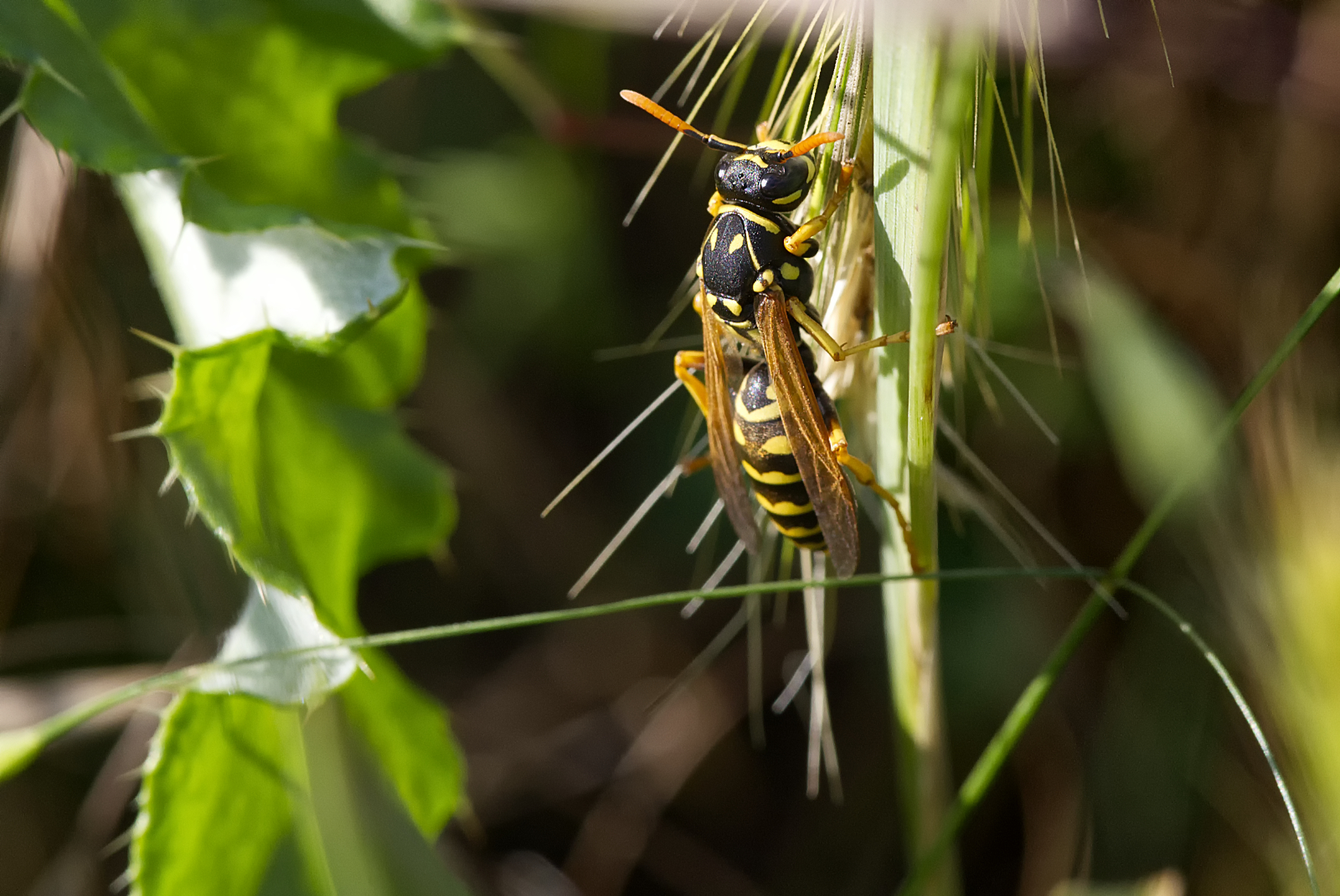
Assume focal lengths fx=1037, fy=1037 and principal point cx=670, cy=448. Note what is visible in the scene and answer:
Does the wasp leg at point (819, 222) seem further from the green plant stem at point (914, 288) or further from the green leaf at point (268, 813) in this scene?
the green leaf at point (268, 813)

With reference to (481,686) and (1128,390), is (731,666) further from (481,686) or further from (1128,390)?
(1128,390)

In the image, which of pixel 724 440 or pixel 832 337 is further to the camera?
pixel 724 440

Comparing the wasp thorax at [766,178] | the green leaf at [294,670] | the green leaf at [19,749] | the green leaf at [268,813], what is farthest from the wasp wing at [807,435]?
the green leaf at [19,749]

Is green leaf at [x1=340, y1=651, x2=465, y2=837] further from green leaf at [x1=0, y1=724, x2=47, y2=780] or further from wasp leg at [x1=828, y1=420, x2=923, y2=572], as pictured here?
wasp leg at [x1=828, y1=420, x2=923, y2=572]

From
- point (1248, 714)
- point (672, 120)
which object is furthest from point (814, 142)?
point (1248, 714)

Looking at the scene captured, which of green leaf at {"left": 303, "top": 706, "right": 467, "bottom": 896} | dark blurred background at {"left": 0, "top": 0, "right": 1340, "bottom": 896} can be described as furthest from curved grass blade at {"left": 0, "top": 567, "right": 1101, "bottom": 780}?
dark blurred background at {"left": 0, "top": 0, "right": 1340, "bottom": 896}

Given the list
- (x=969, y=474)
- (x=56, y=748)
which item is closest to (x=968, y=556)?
(x=969, y=474)

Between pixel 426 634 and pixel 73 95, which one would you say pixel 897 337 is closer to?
pixel 426 634
